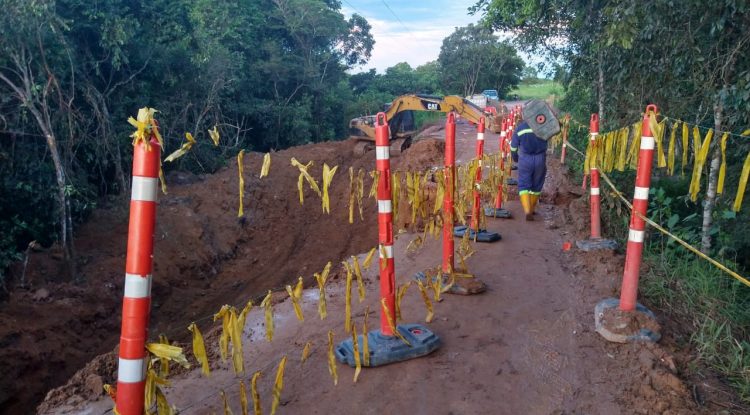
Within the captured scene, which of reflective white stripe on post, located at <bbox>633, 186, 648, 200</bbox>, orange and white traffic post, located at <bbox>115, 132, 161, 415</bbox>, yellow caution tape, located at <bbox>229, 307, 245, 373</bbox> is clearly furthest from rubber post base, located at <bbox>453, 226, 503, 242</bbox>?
orange and white traffic post, located at <bbox>115, 132, 161, 415</bbox>

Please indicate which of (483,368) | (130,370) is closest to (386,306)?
(483,368)

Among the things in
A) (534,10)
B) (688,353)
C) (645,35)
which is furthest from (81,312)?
(534,10)

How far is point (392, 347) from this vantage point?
3623 millimetres

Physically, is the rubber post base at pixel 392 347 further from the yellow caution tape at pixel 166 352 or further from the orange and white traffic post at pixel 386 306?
the yellow caution tape at pixel 166 352

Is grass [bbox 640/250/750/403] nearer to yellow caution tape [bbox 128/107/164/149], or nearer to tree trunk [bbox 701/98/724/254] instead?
tree trunk [bbox 701/98/724/254]

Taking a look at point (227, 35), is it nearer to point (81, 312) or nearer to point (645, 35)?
point (81, 312)

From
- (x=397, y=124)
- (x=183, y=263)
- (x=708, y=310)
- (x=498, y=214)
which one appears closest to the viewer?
(x=708, y=310)

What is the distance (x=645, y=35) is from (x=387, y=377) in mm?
6094

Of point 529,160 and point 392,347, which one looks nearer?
point 392,347

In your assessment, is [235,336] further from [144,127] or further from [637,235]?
[637,235]

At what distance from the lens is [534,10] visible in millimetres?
14422

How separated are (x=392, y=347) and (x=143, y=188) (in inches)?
87.7

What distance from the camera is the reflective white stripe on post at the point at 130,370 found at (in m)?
2.00

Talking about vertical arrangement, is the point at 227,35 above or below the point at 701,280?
above
